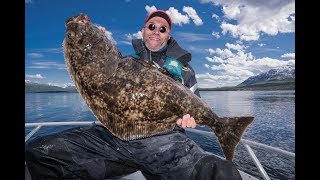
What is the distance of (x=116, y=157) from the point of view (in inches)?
175

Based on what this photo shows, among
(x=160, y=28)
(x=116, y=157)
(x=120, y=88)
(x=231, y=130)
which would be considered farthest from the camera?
(x=160, y=28)

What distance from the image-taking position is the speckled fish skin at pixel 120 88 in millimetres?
3666

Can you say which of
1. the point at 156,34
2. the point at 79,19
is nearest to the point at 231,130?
the point at 156,34

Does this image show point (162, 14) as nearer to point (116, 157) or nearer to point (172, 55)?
point (172, 55)

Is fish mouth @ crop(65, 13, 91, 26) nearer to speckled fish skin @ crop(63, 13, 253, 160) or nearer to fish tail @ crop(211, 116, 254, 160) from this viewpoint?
speckled fish skin @ crop(63, 13, 253, 160)

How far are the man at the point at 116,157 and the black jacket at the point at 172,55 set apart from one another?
299 mm

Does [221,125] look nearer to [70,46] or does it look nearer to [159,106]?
[159,106]

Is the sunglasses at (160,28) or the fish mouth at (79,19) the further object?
the sunglasses at (160,28)

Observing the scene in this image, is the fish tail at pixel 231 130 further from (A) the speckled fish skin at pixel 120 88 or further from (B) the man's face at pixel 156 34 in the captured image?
(B) the man's face at pixel 156 34

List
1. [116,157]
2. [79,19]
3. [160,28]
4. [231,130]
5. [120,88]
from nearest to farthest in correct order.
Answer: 1. [120,88]
2. [79,19]
3. [231,130]
4. [116,157]
5. [160,28]

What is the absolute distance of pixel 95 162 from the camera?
4.42 meters

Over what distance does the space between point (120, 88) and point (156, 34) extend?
1949 mm

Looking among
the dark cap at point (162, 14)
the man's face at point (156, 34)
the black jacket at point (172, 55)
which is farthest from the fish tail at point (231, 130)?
the dark cap at point (162, 14)
